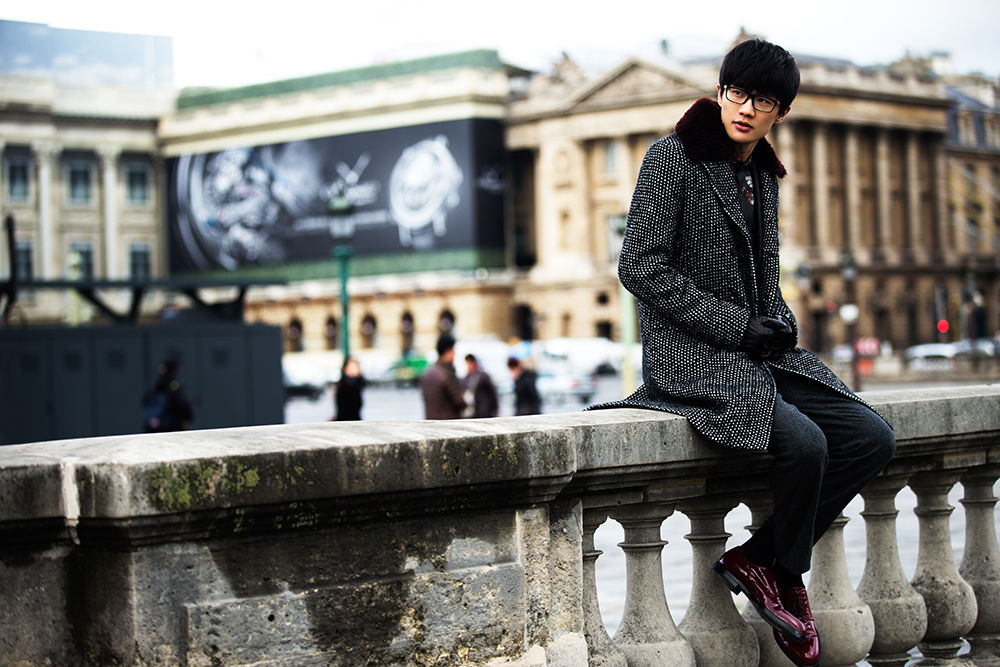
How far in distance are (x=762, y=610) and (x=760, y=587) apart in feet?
0.20

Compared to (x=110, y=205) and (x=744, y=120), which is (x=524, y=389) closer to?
(x=744, y=120)

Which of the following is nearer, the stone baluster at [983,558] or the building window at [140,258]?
the stone baluster at [983,558]

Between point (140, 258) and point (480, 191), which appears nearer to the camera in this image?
point (480, 191)

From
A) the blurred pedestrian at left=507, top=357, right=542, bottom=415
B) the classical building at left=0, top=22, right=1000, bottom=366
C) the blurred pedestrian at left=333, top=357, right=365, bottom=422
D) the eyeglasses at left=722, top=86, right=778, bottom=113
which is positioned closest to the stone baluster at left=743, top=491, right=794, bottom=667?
the eyeglasses at left=722, top=86, right=778, bottom=113

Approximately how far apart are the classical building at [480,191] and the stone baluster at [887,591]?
251 ft

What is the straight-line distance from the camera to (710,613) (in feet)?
14.3

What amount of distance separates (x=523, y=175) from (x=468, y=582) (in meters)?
89.8

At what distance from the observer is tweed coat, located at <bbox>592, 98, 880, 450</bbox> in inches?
161

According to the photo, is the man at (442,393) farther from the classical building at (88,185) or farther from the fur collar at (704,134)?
the classical building at (88,185)

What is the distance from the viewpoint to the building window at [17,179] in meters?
92.6

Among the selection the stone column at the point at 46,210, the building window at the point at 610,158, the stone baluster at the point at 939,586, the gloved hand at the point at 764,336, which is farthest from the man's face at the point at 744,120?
the stone column at the point at 46,210

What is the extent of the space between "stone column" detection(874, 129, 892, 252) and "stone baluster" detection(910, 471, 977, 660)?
87.0 meters

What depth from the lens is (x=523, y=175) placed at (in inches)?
3654

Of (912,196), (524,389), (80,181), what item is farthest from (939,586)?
(80,181)
